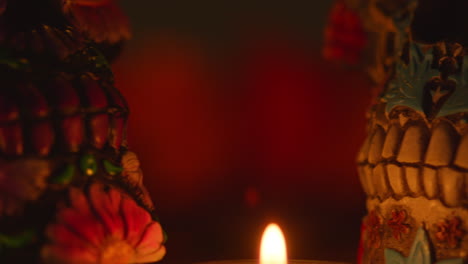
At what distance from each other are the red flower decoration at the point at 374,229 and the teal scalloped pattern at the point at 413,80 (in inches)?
5.7

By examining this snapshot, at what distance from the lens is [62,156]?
2.03 ft

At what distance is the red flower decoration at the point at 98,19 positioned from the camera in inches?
29.5

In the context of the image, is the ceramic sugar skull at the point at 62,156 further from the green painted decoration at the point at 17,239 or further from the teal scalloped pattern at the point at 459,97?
the teal scalloped pattern at the point at 459,97

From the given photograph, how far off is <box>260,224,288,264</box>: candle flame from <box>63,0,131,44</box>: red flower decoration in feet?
1.14

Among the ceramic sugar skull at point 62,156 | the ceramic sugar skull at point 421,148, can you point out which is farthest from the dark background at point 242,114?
the ceramic sugar skull at point 62,156

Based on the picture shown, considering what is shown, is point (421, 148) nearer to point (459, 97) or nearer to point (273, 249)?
point (459, 97)

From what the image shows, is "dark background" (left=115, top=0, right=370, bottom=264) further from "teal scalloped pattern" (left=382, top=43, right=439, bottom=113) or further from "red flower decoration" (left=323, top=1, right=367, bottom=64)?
"teal scalloped pattern" (left=382, top=43, right=439, bottom=113)

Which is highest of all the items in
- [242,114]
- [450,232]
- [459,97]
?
[459,97]

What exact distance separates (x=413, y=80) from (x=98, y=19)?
412 mm

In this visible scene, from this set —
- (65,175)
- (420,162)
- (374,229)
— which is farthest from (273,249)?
(65,175)

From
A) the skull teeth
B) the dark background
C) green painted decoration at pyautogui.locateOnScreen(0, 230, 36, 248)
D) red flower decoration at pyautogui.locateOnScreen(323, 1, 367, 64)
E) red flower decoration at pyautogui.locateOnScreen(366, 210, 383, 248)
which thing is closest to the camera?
green painted decoration at pyautogui.locateOnScreen(0, 230, 36, 248)

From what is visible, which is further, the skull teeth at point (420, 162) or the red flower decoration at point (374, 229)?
the red flower decoration at point (374, 229)

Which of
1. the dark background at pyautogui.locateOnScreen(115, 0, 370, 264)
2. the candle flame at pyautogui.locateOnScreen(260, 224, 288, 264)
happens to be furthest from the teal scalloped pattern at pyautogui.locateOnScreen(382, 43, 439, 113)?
the dark background at pyautogui.locateOnScreen(115, 0, 370, 264)

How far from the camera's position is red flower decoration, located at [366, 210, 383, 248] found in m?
0.81
